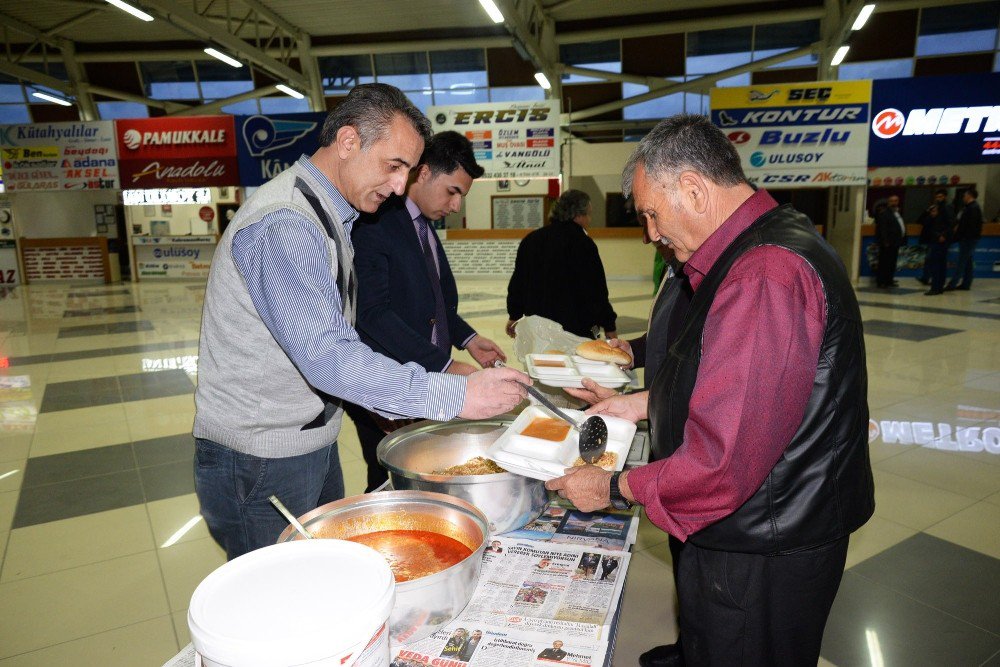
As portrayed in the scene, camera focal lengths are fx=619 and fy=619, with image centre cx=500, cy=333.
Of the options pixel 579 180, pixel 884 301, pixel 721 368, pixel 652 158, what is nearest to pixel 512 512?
pixel 721 368

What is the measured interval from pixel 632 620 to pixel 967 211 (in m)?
11.8

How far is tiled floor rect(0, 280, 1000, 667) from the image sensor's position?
90.1 inches

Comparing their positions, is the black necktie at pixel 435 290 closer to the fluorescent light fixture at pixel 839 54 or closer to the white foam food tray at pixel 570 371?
the white foam food tray at pixel 570 371

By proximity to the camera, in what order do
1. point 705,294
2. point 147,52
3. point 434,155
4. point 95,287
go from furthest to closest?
point 147,52 < point 95,287 < point 434,155 < point 705,294

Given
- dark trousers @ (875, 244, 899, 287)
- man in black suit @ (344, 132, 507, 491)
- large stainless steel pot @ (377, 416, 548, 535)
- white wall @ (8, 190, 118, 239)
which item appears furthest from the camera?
white wall @ (8, 190, 118, 239)

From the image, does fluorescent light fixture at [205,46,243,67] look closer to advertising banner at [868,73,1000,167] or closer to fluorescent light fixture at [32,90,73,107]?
fluorescent light fixture at [32,90,73,107]

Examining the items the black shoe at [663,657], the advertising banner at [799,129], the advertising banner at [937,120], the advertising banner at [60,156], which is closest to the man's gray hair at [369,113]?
the black shoe at [663,657]

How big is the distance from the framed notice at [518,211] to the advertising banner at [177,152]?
6102mm

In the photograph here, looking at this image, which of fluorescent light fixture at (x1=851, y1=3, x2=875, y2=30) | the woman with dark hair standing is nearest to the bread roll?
the woman with dark hair standing

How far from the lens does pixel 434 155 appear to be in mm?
2305

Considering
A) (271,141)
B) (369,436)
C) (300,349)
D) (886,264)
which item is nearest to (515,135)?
(271,141)

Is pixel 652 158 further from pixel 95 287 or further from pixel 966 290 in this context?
pixel 95 287

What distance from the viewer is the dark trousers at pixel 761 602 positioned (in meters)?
1.21

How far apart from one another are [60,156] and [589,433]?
48.8ft
